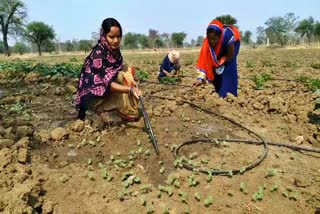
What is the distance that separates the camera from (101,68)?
4.47 metres

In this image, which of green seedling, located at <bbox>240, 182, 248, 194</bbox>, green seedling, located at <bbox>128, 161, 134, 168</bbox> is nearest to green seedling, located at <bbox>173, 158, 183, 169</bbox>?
green seedling, located at <bbox>128, 161, 134, 168</bbox>

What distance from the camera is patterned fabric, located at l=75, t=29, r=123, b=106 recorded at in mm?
4449

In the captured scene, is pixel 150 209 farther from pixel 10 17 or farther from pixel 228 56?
pixel 10 17

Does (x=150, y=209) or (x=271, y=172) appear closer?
(x=150, y=209)

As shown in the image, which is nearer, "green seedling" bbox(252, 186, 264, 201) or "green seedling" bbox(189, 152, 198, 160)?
"green seedling" bbox(252, 186, 264, 201)

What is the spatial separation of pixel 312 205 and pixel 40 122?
3.47 m

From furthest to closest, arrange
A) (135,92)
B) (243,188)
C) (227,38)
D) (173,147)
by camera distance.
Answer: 1. (227,38)
2. (135,92)
3. (173,147)
4. (243,188)

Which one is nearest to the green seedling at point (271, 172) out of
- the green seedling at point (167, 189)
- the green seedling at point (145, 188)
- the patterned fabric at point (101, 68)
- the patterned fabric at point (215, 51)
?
the green seedling at point (167, 189)

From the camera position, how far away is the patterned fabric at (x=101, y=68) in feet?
14.6

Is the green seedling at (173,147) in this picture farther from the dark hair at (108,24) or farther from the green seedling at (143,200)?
the dark hair at (108,24)

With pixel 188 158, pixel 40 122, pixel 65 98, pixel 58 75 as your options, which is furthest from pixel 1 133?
pixel 58 75

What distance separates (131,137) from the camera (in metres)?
4.21

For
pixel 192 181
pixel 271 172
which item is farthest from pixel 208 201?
pixel 271 172

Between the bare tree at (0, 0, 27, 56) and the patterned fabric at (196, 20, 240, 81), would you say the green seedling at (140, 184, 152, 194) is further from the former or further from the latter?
the bare tree at (0, 0, 27, 56)
